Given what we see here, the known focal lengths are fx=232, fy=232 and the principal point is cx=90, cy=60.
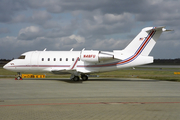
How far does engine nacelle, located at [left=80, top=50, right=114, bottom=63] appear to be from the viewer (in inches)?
1045

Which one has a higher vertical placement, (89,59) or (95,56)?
(95,56)

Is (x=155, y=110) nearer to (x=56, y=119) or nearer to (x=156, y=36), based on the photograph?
(x=56, y=119)

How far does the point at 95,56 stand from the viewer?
26641 mm

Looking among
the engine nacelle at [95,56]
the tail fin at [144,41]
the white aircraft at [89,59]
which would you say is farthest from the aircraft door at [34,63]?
the tail fin at [144,41]

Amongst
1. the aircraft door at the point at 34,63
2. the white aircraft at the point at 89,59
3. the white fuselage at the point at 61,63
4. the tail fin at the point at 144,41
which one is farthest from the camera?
the aircraft door at the point at 34,63

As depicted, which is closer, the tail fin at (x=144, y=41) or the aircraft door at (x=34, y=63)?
the tail fin at (x=144, y=41)

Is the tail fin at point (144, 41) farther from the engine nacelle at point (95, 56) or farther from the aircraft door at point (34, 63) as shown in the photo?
the aircraft door at point (34, 63)

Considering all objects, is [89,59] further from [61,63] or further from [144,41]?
[144,41]

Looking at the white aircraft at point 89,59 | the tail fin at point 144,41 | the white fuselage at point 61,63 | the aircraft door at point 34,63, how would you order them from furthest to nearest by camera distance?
the aircraft door at point 34,63
the white fuselage at point 61,63
the white aircraft at point 89,59
the tail fin at point 144,41

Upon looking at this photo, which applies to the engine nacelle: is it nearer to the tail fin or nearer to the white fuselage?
the white fuselage

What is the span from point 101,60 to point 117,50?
8.50ft

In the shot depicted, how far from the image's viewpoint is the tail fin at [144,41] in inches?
1033

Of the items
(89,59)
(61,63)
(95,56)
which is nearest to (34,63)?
(61,63)

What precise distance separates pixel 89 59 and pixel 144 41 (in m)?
6.62
